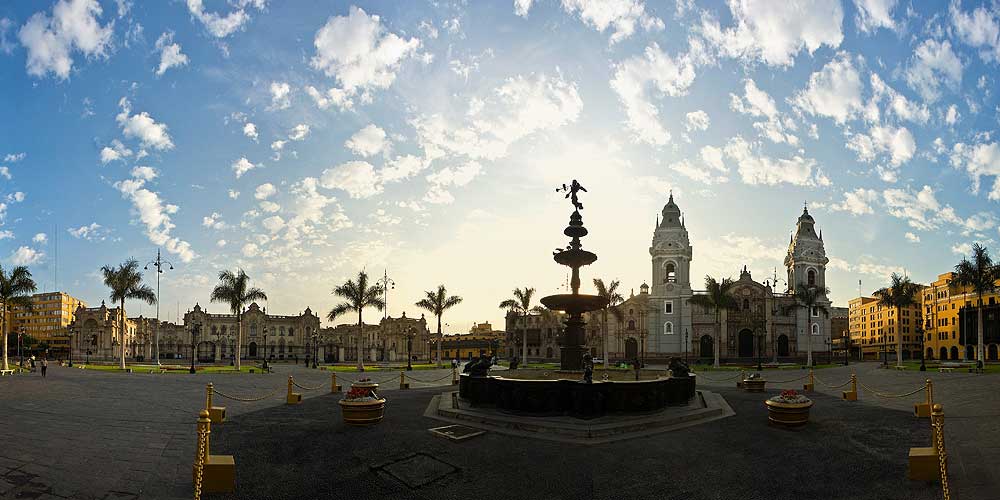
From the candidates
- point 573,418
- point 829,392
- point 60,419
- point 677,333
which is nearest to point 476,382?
point 573,418

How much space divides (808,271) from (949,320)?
30.6 m

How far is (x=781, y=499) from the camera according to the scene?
30.2 ft

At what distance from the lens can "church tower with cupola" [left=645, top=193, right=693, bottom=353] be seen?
7400 centimetres

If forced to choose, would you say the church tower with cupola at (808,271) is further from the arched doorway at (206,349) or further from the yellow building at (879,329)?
the arched doorway at (206,349)

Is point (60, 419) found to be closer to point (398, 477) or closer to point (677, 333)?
point (398, 477)

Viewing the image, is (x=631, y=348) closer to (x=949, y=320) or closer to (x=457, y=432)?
(x=949, y=320)

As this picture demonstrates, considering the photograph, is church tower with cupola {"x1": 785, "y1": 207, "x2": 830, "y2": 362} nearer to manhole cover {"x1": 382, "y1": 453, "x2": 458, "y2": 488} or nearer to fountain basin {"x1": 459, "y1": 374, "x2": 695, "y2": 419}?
fountain basin {"x1": 459, "y1": 374, "x2": 695, "y2": 419}

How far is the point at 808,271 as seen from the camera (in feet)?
253

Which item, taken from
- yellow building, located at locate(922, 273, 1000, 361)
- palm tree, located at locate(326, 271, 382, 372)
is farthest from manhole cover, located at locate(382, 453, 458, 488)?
yellow building, located at locate(922, 273, 1000, 361)

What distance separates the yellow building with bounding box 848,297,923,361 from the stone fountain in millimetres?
98117

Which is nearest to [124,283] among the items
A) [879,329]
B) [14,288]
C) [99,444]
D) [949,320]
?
[14,288]

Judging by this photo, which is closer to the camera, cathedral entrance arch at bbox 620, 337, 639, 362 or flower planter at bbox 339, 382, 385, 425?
flower planter at bbox 339, 382, 385, 425

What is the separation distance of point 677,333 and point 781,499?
222 feet

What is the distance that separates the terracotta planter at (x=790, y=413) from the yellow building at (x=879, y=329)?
101 m
